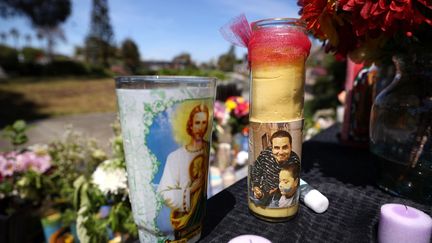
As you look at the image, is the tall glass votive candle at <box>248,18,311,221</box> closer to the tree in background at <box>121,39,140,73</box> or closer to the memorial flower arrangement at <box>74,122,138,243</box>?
the memorial flower arrangement at <box>74,122,138,243</box>

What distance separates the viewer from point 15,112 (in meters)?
7.66

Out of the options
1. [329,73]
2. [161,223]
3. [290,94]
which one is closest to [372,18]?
[290,94]

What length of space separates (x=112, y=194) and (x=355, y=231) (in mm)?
878

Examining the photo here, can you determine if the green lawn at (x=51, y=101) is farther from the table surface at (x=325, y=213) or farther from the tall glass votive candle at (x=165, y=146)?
the tall glass votive candle at (x=165, y=146)

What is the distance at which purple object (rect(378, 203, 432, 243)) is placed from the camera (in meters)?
0.49

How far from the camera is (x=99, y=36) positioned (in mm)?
24828

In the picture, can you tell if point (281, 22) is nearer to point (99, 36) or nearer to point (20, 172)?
point (20, 172)

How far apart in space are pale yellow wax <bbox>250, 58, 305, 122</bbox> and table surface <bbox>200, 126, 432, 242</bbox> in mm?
231

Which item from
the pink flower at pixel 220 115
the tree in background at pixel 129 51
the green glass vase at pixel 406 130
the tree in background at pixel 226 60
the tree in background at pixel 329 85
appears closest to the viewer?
the green glass vase at pixel 406 130

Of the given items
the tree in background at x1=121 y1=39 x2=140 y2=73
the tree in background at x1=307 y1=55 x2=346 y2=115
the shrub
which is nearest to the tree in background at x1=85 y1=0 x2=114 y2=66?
the tree in background at x1=121 y1=39 x2=140 y2=73

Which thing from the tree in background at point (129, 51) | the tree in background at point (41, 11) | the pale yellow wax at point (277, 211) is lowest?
the pale yellow wax at point (277, 211)

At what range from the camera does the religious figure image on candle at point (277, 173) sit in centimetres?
54

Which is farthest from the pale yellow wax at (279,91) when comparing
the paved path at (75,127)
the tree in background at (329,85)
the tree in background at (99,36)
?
the tree in background at (99,36)

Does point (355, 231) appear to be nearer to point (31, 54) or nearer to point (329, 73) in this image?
point (329, 73)
